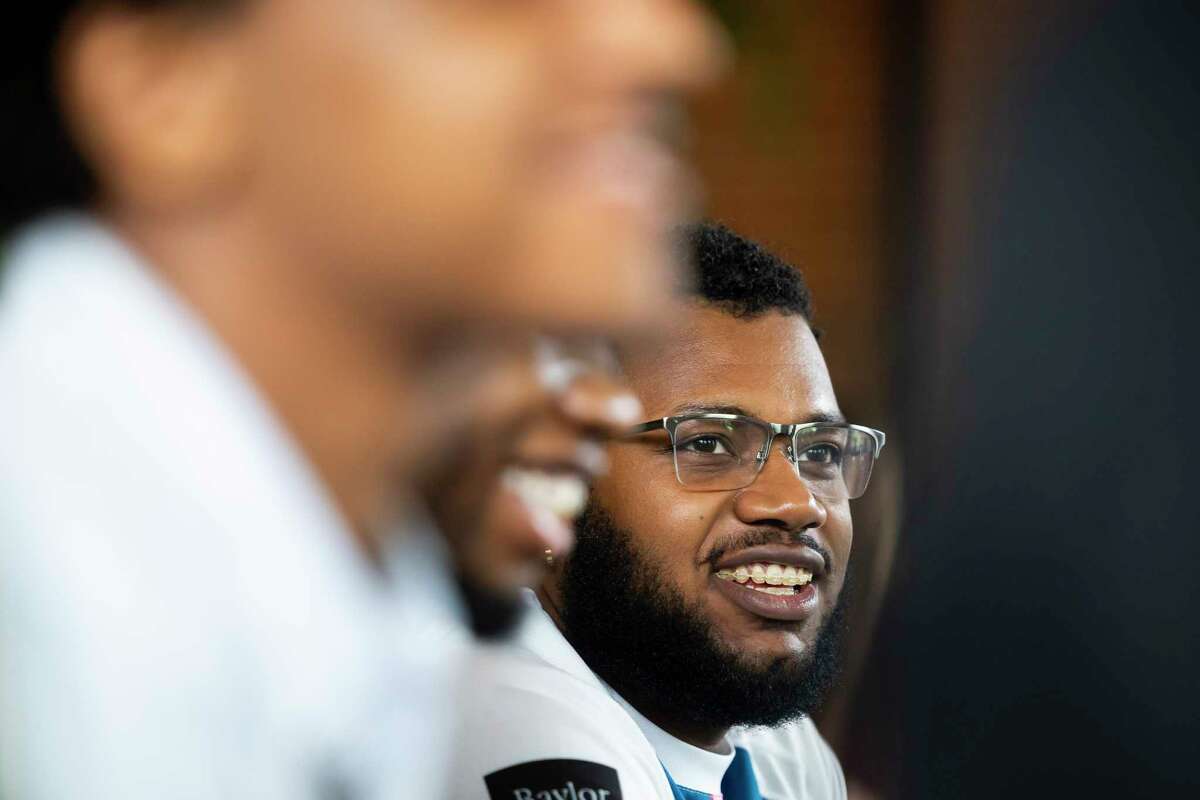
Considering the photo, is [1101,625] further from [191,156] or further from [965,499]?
[191,156]

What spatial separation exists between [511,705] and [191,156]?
39cm

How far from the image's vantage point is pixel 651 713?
0.65 meters

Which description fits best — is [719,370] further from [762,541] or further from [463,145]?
[463,145]

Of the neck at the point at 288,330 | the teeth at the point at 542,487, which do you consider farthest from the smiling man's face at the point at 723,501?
the neck at the point at 288,330

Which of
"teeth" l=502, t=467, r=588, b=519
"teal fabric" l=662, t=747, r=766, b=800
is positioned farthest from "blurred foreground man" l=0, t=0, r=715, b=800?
"teal fabric" l=662, t=747, r=766, b=800

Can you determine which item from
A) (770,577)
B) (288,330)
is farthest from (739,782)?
(288,330)

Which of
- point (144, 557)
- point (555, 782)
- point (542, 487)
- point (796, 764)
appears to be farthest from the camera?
point (796, 764)

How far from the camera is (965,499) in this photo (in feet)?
2.41

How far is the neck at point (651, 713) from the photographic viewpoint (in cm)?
65

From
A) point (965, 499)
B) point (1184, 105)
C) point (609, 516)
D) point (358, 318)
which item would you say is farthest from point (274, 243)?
point (1184, 105)

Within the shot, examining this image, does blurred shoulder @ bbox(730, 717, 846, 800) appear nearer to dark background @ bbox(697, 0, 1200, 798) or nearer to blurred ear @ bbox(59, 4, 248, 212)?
dark background @ bbox(697, 0, 1200, 798)

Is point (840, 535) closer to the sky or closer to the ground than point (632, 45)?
closer to the ground

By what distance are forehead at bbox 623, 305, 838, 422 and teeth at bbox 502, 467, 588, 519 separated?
0.50 feet

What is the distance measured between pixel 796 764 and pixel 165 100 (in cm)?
54
